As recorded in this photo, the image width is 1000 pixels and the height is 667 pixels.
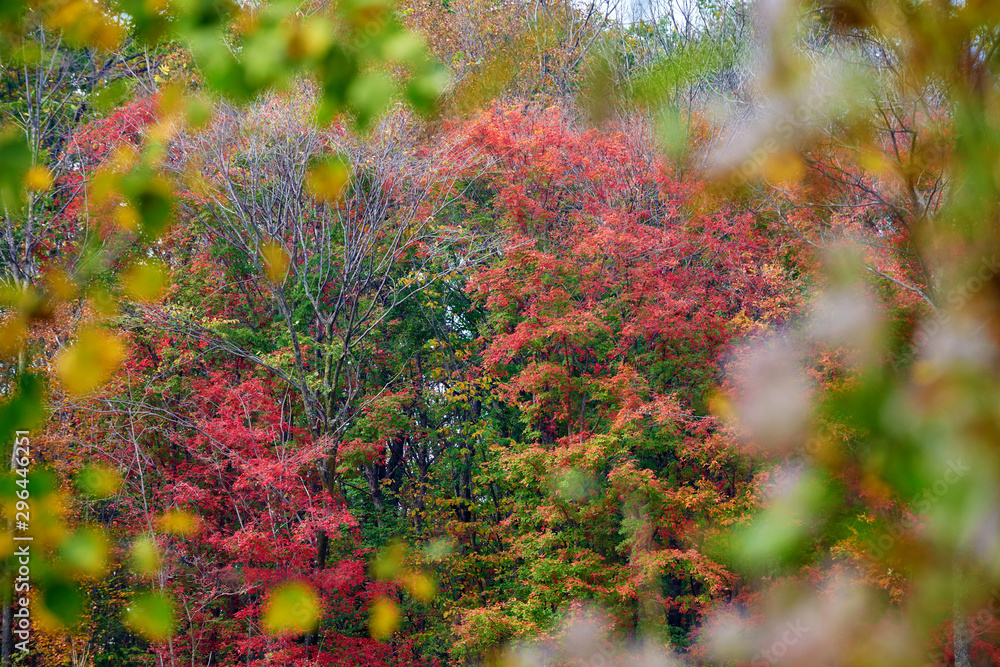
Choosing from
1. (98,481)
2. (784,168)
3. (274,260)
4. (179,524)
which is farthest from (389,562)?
(784,168)

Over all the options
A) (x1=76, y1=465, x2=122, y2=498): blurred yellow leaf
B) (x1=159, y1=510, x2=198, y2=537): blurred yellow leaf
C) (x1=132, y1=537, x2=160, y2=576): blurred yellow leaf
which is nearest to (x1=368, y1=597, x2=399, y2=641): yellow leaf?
(x1=159, y1=510, x2=198, y2=537): blurred yellow leaf

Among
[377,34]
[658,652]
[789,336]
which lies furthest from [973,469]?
[658,652]

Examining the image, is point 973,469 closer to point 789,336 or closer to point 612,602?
point 789,336

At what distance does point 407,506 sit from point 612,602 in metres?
3.67

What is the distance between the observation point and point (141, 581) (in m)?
6.79

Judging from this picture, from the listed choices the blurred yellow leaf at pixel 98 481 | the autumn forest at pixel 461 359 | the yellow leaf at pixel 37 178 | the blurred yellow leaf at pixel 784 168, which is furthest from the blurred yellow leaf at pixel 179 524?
the blurred yellow leaf at pixel 784 168

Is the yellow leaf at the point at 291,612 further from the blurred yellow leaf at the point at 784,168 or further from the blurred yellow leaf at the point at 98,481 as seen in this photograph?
the blurred yellow leaf at the point at 784,168

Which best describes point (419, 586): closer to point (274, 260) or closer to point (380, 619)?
point (380, 619)

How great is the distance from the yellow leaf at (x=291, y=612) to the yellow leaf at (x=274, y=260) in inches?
125

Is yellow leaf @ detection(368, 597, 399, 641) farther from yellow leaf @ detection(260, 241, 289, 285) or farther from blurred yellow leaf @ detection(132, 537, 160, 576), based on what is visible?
yellow leaf @ detection(260, 241, 289, 285)

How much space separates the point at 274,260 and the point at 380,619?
4.07 metres

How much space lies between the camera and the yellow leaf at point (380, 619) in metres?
7.89

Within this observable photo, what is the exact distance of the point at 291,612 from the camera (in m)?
6.52

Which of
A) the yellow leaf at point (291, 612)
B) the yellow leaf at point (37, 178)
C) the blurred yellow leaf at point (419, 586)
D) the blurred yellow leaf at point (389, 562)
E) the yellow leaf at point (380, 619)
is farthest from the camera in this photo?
the blurred yellow leaf at point (419, 586)
